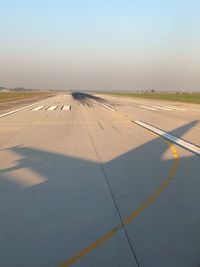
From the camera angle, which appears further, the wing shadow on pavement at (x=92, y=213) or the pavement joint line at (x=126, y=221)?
the wing shadow on pavement at (x=92, y=213)

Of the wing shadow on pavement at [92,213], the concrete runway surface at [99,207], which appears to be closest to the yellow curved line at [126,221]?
the concrete runway surface at [99,207]

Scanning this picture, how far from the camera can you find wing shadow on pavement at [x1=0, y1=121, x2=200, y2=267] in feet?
14.0

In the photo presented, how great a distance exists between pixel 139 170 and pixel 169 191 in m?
1.86

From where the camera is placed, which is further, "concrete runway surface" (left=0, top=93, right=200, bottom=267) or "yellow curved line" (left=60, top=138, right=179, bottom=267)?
"concrete runway surface" (left=0, top=93, right=200, bottom=267)

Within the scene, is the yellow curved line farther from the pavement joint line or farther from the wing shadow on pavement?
the wing shadow on pavement

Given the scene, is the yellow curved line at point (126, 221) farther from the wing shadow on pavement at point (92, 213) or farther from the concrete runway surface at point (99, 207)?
the wing shadow on pavement at point (92, 213)

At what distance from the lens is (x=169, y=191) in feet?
22.3

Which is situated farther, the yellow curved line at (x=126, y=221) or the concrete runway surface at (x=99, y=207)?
the concrete runway surface at (x=99, y=207)

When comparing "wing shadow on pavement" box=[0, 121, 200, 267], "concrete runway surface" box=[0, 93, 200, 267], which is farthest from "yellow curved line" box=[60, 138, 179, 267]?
"wing shadow on pavement" box=[0, 121, 200, 267]

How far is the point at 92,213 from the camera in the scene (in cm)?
559

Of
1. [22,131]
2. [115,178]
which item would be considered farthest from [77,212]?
[22,131]

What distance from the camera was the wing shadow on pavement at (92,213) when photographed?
4.26 m

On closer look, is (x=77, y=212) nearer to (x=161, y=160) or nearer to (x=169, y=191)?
(x=169, y=191)

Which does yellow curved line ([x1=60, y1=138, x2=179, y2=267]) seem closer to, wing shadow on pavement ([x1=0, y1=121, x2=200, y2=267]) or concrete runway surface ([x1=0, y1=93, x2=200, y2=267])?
concrete runway surface ([x1=0, y1=93, x2=200, y2=267])
